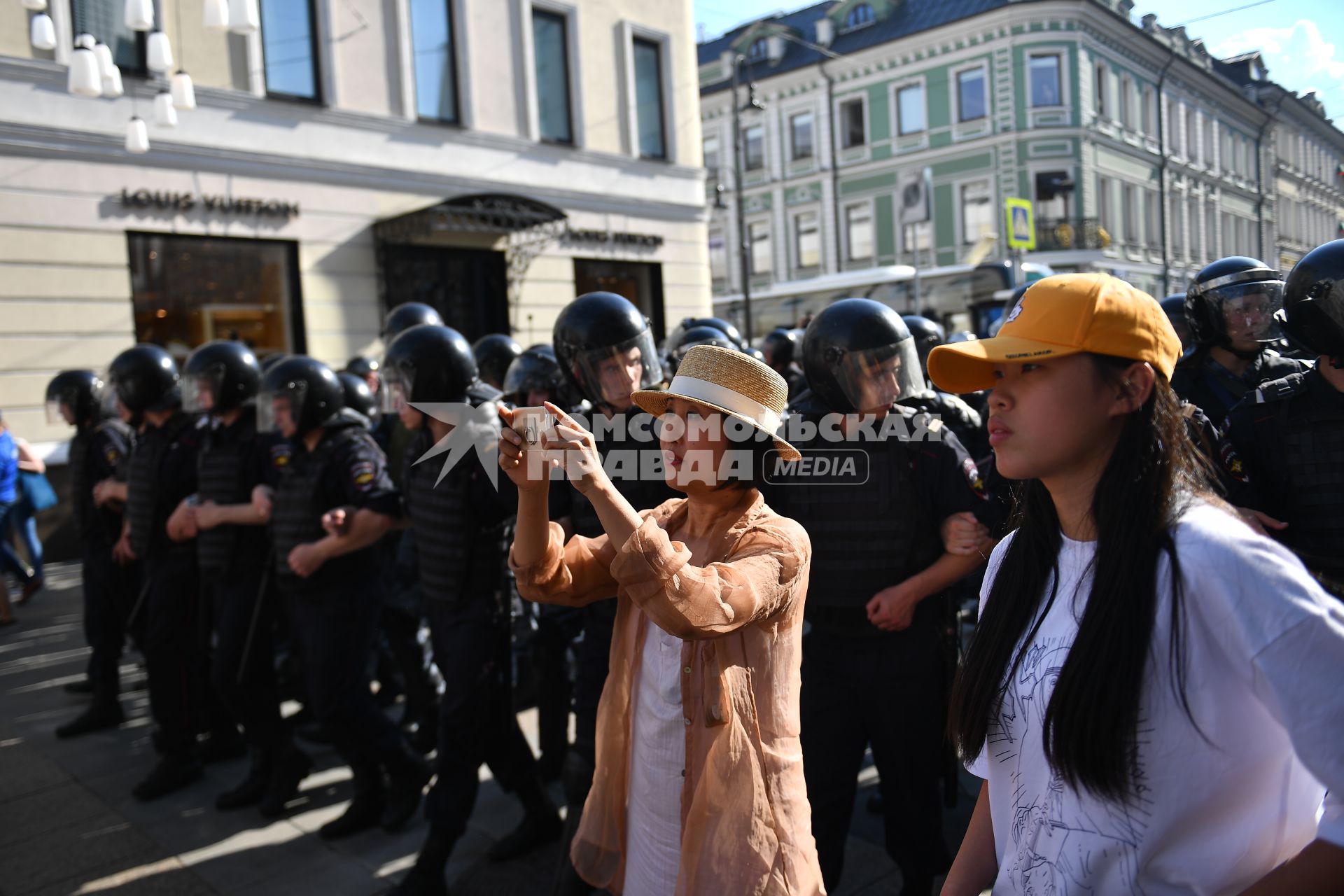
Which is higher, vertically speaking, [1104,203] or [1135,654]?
[1104,203]

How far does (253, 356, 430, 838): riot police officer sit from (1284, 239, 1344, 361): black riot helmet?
338cm

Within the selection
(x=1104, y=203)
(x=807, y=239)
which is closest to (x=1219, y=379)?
(x=1104, y=203)

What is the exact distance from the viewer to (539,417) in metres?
1.91

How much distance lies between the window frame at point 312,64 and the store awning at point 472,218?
1.75m

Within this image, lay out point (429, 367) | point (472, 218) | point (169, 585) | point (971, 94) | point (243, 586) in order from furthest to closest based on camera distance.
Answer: point (971, 94), point (472, 218), point (169, 585), point (243, 586), point (429, 367)

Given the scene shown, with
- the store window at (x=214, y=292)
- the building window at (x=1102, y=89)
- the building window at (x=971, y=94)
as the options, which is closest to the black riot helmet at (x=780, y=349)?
the store window at (x=214, y=292)

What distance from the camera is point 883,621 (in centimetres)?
296

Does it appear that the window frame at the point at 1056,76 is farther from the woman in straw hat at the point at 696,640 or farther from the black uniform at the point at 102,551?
the woman in straw hat at the point at 696,640

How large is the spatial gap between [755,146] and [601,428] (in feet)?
121

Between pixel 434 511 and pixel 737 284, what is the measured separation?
3739 cm

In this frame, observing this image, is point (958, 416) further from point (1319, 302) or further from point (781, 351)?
point (781, 351)

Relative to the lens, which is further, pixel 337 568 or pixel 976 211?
pixel 976 211

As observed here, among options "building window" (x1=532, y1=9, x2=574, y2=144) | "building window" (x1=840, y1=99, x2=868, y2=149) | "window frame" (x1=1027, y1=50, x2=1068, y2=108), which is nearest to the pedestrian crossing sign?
"building window" (x1=532, y1=9, x2=574, y2=144)

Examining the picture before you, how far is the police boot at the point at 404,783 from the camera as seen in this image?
409 centimetres
